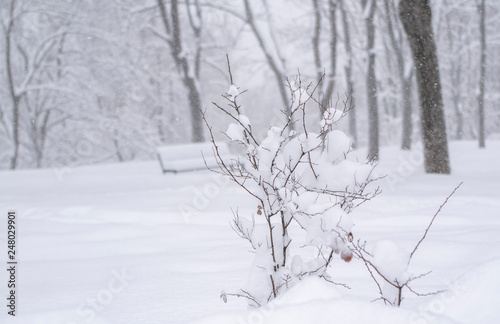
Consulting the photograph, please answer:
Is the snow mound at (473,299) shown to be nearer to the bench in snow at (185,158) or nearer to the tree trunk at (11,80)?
the bench in snow at (185,158)

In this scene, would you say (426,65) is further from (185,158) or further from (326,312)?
(326,312)

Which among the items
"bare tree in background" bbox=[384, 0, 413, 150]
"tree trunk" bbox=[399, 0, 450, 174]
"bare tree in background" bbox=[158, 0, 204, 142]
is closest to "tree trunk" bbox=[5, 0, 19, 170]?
"bare tree in background" bbox=[158, 0, 204, 142]

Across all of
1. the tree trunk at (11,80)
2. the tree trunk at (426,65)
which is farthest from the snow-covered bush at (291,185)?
the tree trunk at (11,80)

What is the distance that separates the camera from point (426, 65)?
273 inches

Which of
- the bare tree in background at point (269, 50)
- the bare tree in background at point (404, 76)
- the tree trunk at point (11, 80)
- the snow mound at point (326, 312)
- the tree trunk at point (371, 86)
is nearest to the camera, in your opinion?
the snow mound at point (326, 312)

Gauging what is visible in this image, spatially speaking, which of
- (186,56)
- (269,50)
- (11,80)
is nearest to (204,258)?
(269,50)

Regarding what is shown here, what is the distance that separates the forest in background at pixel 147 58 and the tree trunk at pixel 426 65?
586 cm

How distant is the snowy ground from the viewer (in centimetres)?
160

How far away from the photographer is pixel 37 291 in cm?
271

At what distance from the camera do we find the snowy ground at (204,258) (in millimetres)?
1603

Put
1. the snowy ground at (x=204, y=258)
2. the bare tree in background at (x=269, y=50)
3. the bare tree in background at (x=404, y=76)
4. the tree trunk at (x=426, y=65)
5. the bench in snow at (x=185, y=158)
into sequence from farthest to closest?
the bare tree in background at (x=404, y=76) < the bare tree in background at (x=269, y=50) < the bench in snow at (x=185, y=158) < the tree trunk at (x=426, y=65) < the snowy ground at (x=204, y=258)

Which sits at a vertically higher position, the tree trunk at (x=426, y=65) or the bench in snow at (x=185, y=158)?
the tree trunk at (x=426, y=65)

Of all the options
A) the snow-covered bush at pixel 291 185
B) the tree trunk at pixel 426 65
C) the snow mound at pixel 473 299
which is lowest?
the snow mound at pixel 473 299

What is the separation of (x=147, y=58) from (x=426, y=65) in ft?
50.0
